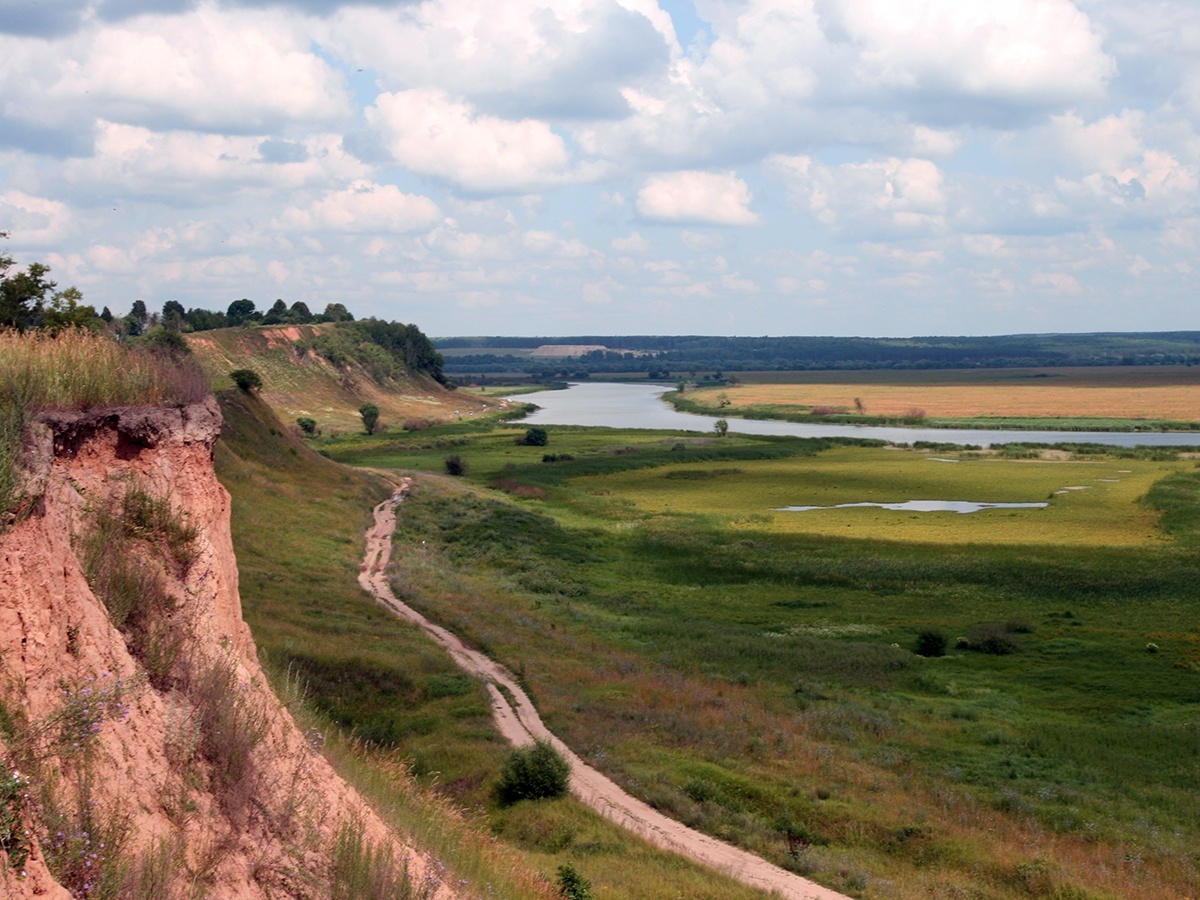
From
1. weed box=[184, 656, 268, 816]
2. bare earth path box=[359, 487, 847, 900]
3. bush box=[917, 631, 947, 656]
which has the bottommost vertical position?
bush box=[917, 631, 947, 656]

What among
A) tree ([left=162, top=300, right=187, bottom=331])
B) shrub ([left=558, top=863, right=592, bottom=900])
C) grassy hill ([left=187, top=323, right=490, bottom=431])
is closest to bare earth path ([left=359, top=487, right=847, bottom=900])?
shrub ([left=558, top=863, right=592, bottom=900])

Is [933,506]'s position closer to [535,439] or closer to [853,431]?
[535,439]

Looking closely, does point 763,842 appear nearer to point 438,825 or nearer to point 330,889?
point 438,825

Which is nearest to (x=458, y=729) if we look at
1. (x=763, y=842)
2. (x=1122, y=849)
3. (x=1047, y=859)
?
(x=763, y=842)

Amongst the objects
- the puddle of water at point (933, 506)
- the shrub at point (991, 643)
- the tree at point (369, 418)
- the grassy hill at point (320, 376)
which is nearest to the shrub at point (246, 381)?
the puddle of water at point (933, 506)

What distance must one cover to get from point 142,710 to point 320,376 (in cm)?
16101

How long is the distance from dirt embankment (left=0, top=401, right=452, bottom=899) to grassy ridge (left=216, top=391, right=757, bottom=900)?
77.6 inches

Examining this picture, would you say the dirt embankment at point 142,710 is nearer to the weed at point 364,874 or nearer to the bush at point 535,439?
the weed at point 364,874

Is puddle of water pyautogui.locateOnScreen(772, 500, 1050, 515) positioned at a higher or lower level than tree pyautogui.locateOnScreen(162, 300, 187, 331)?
lower

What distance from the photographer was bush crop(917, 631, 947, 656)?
36969mm

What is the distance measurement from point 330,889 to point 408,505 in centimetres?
5204

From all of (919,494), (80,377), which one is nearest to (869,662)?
(80,377)

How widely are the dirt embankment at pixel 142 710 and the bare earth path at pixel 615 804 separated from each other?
8389 millimetres

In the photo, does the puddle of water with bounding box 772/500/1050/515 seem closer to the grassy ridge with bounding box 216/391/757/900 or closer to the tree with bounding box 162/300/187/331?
the grassy ridge with bounding box 216/391/757/900
